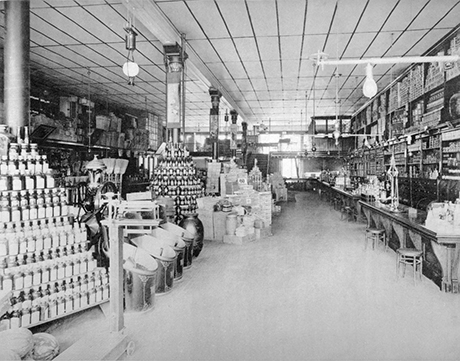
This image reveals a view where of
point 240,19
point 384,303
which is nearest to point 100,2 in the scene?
point 240,19

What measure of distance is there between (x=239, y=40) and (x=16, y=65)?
4.26 meters

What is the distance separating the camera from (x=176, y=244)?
4621mm

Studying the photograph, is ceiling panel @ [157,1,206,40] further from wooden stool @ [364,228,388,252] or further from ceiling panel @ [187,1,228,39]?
wooden stool @ [364,228,388,252]

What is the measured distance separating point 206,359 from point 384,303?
2111 mm

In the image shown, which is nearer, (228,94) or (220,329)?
(220,329)

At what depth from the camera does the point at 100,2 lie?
5.49 m

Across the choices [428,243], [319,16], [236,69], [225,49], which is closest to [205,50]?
[225,49]

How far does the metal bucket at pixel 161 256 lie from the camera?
13.1ft

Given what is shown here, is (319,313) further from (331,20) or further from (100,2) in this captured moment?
(100,2)

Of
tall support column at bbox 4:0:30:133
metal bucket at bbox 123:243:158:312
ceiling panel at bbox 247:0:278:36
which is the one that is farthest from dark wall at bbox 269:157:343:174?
metal bucket at bbox 123:243:158:312

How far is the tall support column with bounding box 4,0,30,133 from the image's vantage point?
150 inches

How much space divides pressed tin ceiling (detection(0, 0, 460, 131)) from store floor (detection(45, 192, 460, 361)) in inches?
125

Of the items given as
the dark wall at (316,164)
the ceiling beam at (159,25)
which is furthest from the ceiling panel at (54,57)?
the dark wall at (316,164)

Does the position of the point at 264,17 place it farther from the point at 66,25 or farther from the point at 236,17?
the point at 66,25
